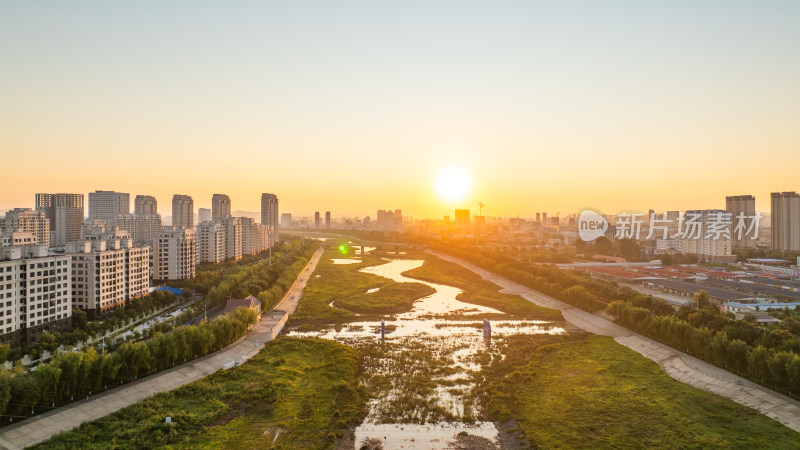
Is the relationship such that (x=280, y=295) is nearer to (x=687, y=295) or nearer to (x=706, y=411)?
(x=706, y=411)

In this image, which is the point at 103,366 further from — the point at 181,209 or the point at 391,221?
the point at 391,221

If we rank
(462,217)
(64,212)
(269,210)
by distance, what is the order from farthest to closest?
(462,217)
(269,210)
(64,212)

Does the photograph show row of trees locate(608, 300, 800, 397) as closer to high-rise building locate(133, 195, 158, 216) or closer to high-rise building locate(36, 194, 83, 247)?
high-rise building locate(36, 194, 83, 247)

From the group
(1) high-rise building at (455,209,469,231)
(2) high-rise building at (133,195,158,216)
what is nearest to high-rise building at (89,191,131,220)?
(2) high-rise building at (133,195,158,216)

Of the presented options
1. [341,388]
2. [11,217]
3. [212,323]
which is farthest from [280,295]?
[11,217]

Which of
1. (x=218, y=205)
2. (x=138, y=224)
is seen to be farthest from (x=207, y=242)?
(x=218, y=205)
